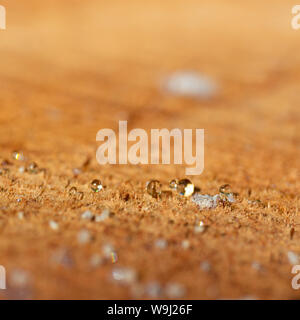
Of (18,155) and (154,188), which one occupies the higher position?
(18,155)

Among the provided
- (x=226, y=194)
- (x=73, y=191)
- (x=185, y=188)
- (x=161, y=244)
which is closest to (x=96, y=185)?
(x=73, y=191)

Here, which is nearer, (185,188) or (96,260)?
(96,260)

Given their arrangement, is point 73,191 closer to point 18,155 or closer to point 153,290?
point 18,155

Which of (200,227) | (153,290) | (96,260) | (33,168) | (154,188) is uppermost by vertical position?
(33,168)

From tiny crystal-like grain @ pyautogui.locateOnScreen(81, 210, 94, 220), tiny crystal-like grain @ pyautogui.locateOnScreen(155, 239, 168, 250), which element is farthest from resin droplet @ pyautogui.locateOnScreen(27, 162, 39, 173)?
tiny crystal-like grain @ pyautogui.locateOnScreen(155, 239, 168, 250)

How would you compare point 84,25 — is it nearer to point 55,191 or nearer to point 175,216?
point 55,191
